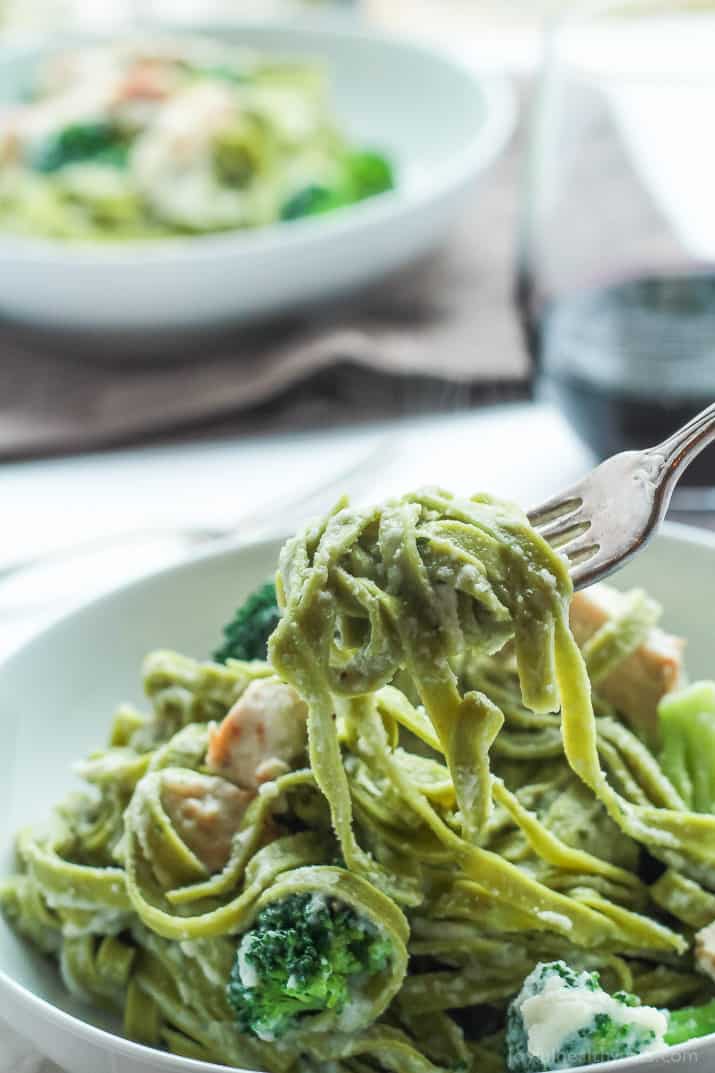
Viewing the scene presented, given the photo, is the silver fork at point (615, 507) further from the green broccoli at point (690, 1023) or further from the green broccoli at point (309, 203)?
the green broccoli at point (309, 203)

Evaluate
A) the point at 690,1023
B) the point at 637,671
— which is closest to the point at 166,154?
the point at 637,671

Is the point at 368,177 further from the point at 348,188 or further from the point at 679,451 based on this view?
the point at 679,451

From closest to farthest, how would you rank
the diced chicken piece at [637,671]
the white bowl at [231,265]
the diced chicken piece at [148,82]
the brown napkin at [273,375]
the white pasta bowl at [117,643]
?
1. the diced chicken piece at [637,671]
2. the white pasta bowl at [117,643]
3. the white bowl at [231,265]
4. the brown napkin at [273,375]
5. the diced chicken piece at [148,82]

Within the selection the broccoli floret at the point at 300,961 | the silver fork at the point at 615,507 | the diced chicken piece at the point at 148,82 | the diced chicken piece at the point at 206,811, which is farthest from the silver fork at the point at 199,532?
the diced chicken piece at the point at 148,82

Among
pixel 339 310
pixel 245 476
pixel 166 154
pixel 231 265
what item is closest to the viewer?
pixel 245 476

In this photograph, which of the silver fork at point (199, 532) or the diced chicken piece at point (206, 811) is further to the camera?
the silver fork at point (199, 532)
